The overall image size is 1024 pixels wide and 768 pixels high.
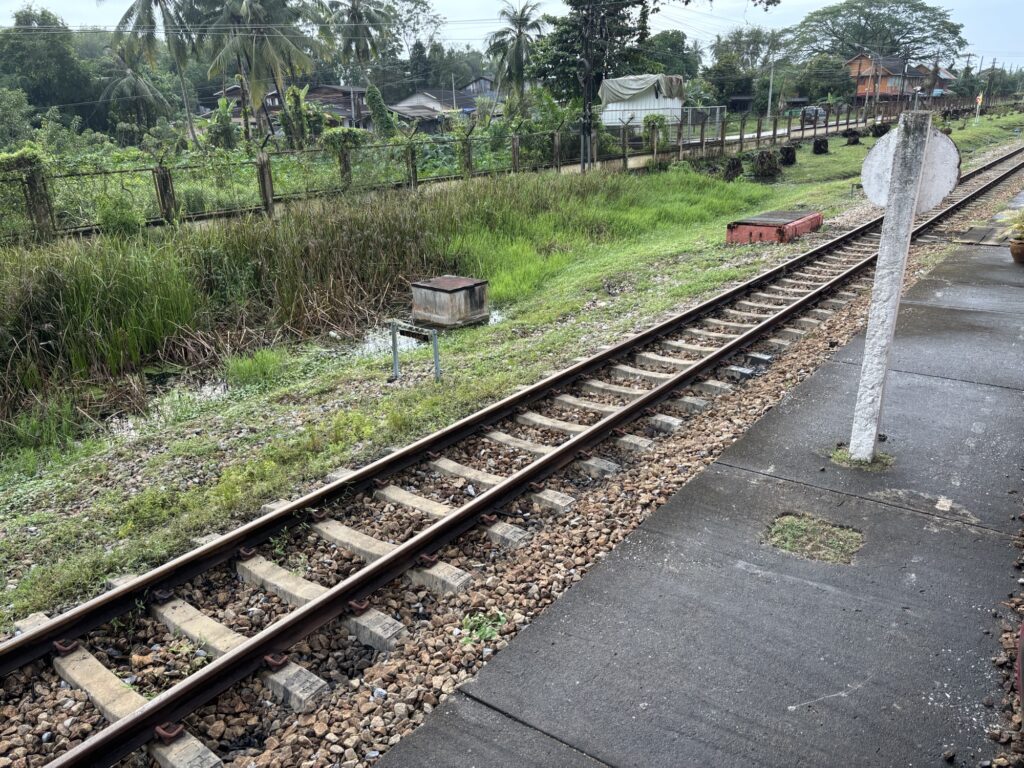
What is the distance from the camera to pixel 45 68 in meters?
55.6

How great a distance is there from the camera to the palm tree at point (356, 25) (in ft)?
170

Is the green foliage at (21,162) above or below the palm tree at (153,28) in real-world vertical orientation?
below

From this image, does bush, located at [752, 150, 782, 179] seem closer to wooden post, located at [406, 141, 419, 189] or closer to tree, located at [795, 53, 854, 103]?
wooden post, located at [406, 141, 419, 189]

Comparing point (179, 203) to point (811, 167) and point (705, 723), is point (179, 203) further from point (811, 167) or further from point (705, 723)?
point (811, 167)

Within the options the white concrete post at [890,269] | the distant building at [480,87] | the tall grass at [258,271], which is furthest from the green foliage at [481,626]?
the distant building at [480,87]

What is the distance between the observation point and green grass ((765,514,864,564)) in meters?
4.35

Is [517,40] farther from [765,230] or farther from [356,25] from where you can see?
[765,230]

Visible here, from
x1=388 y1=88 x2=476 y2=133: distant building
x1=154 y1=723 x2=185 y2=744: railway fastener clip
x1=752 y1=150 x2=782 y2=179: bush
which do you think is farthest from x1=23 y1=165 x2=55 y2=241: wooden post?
x1=388 y1=88 x2=476 y2=133: distant building

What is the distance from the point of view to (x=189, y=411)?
7453mm

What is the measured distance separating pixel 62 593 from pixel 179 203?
9839 millimetres

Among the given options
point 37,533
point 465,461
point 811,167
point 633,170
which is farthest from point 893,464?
point 811,167

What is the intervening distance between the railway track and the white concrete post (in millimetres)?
1471

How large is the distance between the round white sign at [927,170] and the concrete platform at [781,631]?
6.20ft

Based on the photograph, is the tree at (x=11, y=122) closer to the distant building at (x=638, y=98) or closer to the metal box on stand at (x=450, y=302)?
the distant building at (x=638, y=98)
